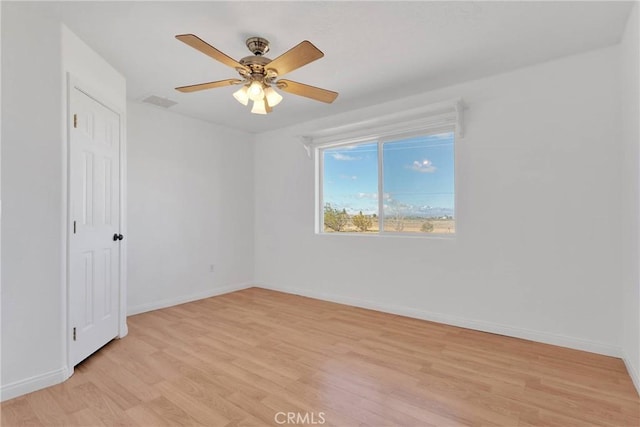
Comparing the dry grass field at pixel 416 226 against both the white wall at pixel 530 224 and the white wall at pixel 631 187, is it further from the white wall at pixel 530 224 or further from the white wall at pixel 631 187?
the white wall at pixel 631 187

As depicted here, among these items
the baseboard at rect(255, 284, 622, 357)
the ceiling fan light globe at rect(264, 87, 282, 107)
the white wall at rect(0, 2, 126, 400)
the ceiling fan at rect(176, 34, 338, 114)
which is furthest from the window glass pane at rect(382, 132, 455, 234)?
the white wall at rect(0, 2, 126, 400)

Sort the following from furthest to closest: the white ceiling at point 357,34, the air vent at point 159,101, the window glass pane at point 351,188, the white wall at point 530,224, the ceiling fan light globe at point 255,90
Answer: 1. the window glass pane at point 351,188
2. the air vent at point 159,101
3. the white wall at point 530,224
4. the ceiling fan light globe at point 255,90
5. the white ceiling at point 357,34

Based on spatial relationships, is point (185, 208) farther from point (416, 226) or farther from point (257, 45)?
point (416, 226)

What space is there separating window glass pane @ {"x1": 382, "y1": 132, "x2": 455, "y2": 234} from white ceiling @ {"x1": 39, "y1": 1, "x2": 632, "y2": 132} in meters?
0.71

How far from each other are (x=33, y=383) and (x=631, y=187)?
4.21 m

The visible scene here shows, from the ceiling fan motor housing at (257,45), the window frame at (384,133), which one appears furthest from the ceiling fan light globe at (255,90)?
the window frame at (384,133)

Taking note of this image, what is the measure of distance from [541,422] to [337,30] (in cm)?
273

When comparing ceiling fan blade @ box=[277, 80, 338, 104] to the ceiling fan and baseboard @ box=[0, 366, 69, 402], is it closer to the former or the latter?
the ceiling fan

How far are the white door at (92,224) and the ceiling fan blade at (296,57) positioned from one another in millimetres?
1530

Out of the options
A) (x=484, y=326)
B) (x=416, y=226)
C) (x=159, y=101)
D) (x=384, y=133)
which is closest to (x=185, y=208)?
(x=159, y=101)

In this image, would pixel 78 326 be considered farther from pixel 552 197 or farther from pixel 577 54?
pixel 577 54

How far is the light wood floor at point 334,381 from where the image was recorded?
1.79 metres

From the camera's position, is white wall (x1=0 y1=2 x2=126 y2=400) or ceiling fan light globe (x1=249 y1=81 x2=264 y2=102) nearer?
white wall (x1=0 y1=2 x2=126 y2=400)

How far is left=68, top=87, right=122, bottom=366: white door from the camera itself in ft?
7.62
